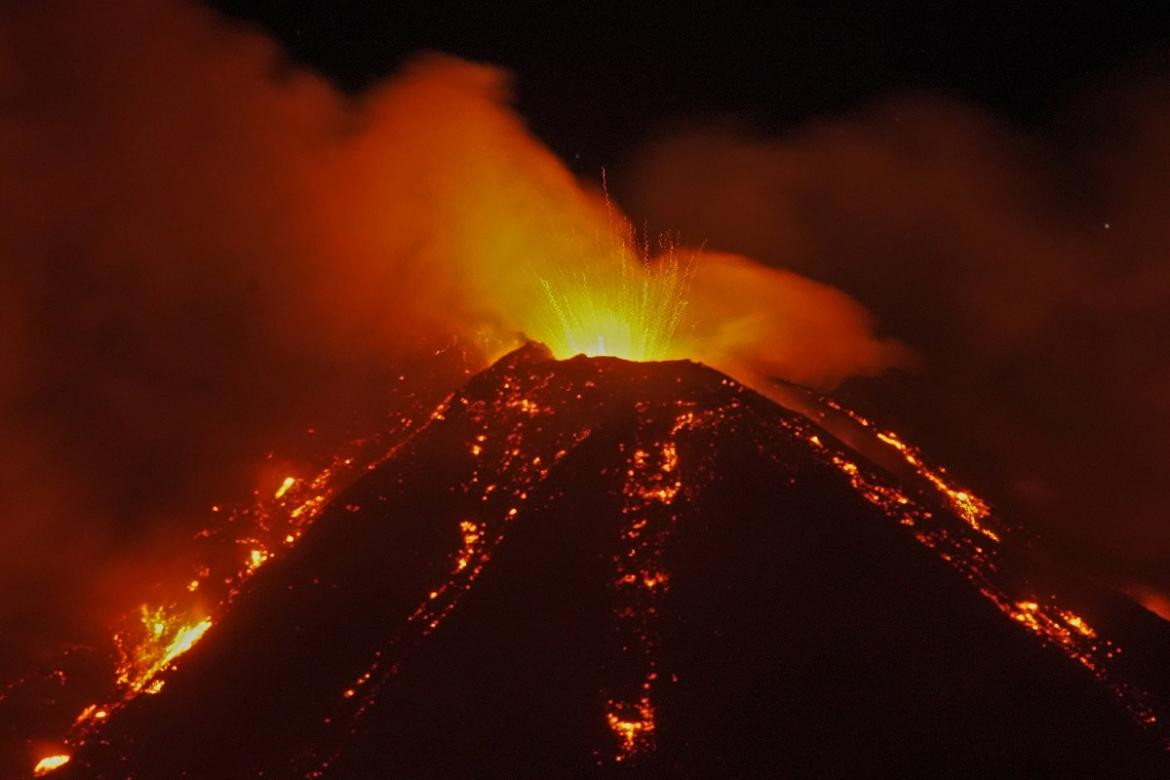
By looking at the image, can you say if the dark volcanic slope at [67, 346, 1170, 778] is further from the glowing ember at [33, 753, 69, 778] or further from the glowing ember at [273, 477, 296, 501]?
the glowing ember at [273, 477, 296, 501]

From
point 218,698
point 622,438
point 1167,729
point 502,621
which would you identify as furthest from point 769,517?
point 218,698

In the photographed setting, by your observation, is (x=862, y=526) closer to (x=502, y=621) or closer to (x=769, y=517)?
(x=769, y=517)

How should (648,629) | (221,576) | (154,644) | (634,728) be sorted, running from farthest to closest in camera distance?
(221,576) < (154,644) < (648,629) < (634,728)

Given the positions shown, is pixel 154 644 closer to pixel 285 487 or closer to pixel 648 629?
pixel 285 487

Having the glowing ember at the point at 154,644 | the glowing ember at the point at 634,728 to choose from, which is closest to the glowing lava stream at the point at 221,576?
the glowing ember at the point at 154,644

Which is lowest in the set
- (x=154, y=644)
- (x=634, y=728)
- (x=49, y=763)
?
(x=634, y=728)

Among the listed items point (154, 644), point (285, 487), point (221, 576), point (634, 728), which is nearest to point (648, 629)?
point (634, 728)
